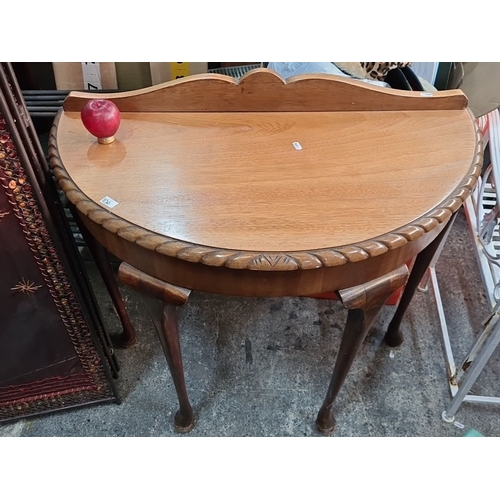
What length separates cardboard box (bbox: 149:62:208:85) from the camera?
1088 mm

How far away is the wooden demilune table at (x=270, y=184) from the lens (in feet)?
2.15

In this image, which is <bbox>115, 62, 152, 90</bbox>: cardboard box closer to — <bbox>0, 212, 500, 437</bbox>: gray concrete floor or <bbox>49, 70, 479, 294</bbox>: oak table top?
<bbox>49, 70, 479, 294</bbox>: oak table top

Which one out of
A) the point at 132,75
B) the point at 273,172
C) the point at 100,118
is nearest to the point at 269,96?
the point at 273,172

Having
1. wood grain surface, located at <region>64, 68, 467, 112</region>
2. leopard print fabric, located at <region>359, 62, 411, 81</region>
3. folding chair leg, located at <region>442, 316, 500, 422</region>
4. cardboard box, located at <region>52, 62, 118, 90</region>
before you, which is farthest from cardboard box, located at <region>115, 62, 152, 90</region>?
folding chair leg, located at <region>442, 316, 500, 422</region>

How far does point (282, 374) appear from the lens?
1182mm

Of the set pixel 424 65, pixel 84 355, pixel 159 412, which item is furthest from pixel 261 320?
pixel 424 65

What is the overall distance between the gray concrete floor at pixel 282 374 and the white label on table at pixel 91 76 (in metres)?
0.53

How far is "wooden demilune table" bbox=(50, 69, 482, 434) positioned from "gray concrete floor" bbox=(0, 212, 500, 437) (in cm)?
25

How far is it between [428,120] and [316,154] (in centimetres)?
→ 24

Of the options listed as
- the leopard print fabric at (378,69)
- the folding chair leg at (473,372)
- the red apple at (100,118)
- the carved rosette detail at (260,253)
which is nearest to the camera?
the carved rosette detail at (260,253)

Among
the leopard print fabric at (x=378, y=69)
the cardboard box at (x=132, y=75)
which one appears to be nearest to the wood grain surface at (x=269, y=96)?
the leopard print fabric at (x=378, y=69)

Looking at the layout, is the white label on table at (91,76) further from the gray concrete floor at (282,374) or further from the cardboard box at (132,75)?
the gray concrete floor at (282,374)

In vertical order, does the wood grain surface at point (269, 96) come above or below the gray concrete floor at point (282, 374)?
above

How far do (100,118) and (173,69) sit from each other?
0.40 metres
